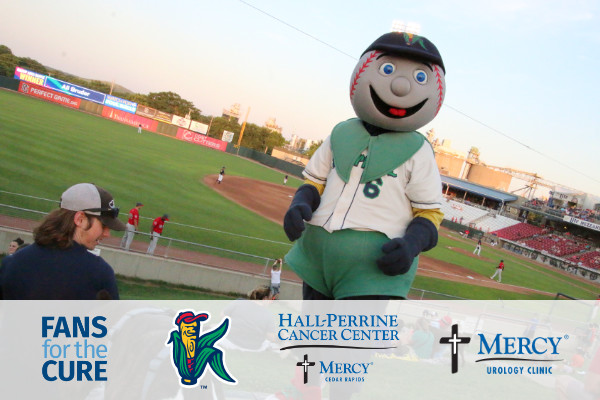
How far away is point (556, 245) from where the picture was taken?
4162 centimetres

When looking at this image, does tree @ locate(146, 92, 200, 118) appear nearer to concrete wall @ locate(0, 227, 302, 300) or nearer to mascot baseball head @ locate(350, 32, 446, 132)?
concrete wall @ locate(0, 227, 302, 300)

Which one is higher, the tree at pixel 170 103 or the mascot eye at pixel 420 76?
the tree at pixel 170 103

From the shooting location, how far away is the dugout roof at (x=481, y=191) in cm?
5431

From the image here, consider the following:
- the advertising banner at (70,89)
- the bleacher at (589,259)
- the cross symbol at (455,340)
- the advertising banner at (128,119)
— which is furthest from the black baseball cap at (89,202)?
the advertising banner at (70,89)

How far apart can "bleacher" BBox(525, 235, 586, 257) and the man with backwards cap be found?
44.0m

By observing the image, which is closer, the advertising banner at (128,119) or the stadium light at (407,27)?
the stadium light at (407,27)

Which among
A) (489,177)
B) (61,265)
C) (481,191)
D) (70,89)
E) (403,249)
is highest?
(489,177)

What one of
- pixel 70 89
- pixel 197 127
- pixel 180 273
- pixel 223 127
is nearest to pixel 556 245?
pixel 180 273

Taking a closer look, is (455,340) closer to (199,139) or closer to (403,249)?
(403,249)

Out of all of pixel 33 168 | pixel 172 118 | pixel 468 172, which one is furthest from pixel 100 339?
pixel 468 172

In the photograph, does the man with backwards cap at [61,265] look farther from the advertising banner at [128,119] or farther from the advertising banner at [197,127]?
the advertising banner at [197,127]

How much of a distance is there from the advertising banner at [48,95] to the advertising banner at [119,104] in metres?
3.34

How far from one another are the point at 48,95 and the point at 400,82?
53.1 meters

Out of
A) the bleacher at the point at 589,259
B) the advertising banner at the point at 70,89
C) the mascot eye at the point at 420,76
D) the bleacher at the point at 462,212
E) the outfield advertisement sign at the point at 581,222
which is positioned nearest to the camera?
the mascot eye at the point at 420,76
